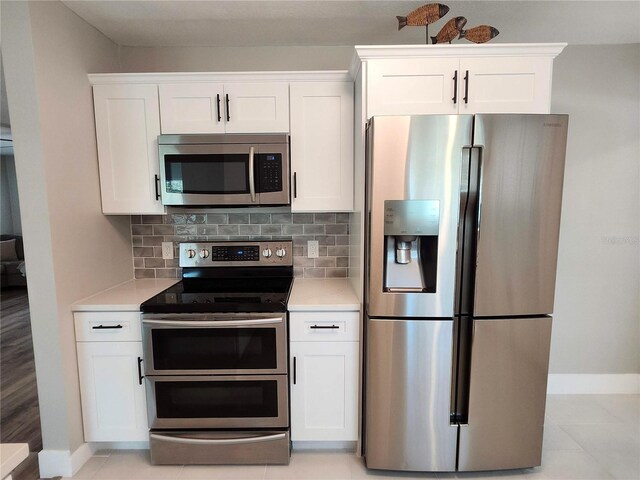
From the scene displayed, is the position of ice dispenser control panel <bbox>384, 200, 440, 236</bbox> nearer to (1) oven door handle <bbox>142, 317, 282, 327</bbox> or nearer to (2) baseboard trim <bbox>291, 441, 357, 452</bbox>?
(1) oven door handle <bbox>142, 317, 282, 327</bbox>

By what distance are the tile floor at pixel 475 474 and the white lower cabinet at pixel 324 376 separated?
6.0 inches

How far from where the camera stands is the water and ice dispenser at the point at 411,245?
1640 mm

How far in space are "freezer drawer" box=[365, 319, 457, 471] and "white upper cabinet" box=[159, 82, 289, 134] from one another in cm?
133

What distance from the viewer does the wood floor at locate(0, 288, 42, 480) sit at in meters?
2.10

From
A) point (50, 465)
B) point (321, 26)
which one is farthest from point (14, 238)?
point (321, 26)

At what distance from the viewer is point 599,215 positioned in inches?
95.6

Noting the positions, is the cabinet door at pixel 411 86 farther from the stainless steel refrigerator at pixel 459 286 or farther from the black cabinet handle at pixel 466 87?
the stainless steel refrigerator at pixel 459 286

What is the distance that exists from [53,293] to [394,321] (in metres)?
1.74

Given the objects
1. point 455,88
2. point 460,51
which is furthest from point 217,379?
point 460,51

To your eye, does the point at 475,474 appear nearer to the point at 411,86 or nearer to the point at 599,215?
the point at 599,215

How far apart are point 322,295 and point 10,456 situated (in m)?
1.48

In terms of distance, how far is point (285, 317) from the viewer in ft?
6.02

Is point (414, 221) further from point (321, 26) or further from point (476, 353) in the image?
point (321, 26)

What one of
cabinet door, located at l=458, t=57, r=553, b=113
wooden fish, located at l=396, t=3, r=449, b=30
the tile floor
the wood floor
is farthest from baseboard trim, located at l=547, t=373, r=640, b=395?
the wood floor
